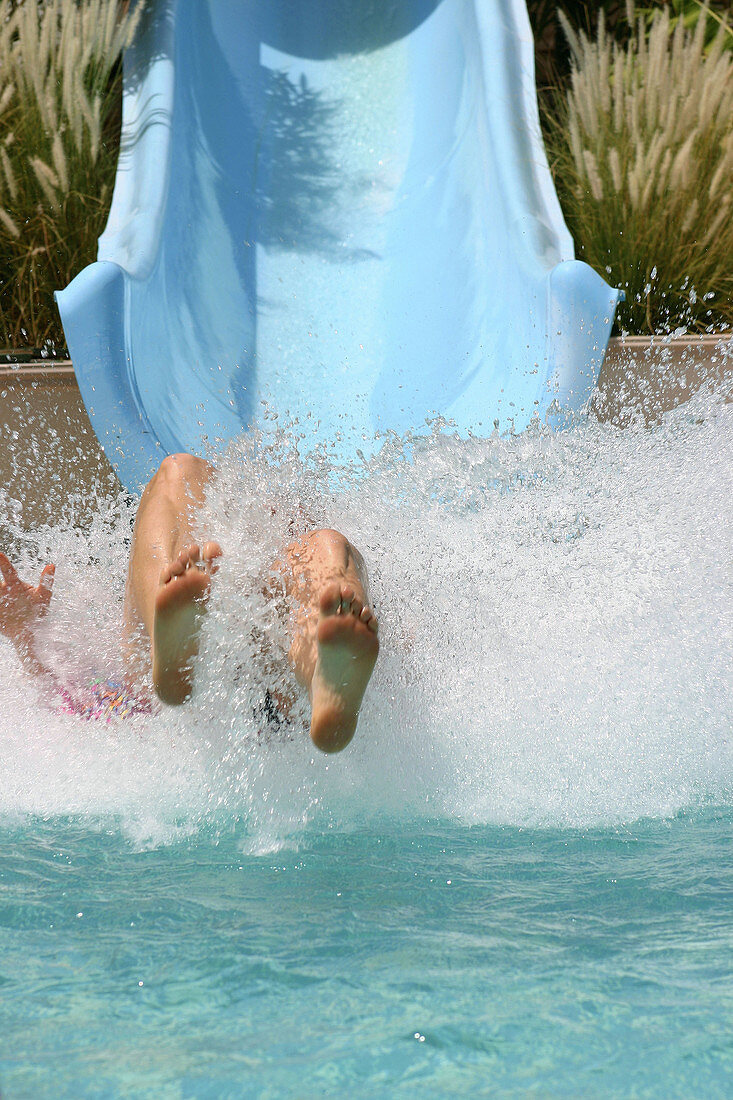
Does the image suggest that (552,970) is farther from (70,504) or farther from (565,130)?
(565,130)

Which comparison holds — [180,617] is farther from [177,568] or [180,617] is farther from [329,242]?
[329,242]

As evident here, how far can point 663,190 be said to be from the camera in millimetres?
3521

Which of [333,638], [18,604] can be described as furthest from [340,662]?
[18,604]

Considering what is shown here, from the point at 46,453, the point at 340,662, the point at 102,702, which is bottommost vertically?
the point at 46,453

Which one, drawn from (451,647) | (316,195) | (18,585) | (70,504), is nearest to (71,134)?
(316,195)

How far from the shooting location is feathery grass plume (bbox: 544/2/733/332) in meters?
3.51

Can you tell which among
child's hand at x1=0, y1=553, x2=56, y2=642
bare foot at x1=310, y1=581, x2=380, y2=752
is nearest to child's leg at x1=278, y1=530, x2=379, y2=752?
bare foot at x1=310, y1=581, x2=380, y2=752

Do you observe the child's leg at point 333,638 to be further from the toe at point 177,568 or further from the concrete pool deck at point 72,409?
the concrete pool deck at point 72,409

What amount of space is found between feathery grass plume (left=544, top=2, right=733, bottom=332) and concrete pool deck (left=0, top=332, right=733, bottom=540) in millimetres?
292

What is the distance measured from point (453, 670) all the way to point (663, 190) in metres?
2.55

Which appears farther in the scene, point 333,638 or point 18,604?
point 18,604

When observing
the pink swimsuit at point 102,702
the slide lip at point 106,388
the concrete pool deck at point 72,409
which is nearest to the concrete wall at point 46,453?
the concrete pool deck at point 72,409

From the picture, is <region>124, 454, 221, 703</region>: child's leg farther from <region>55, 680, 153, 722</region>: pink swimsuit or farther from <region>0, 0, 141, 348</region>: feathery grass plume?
<region>0, 0, 141, 348</region>: feathery grass plume

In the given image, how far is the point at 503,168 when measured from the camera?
356 cm
